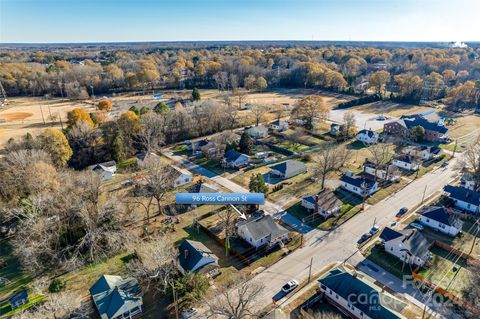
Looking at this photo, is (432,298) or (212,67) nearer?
(432,298)

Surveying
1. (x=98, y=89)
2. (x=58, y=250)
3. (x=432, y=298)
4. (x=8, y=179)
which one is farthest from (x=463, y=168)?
(x=98, y=89)

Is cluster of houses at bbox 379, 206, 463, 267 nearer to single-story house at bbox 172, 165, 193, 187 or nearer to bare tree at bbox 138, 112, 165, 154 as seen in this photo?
single-story house at bbox 172, 165, 193, 187

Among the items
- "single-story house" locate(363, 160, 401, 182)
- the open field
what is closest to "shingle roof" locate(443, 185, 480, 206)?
"single-story house" locate(363, 160, 401, 182)

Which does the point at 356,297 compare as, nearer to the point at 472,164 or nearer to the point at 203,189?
the point at 203,189

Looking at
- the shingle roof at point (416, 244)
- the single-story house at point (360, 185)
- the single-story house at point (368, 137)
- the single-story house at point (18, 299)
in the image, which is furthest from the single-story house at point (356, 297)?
the single-story house at point (368, 137)

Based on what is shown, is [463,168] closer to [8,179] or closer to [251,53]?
[8,179]
